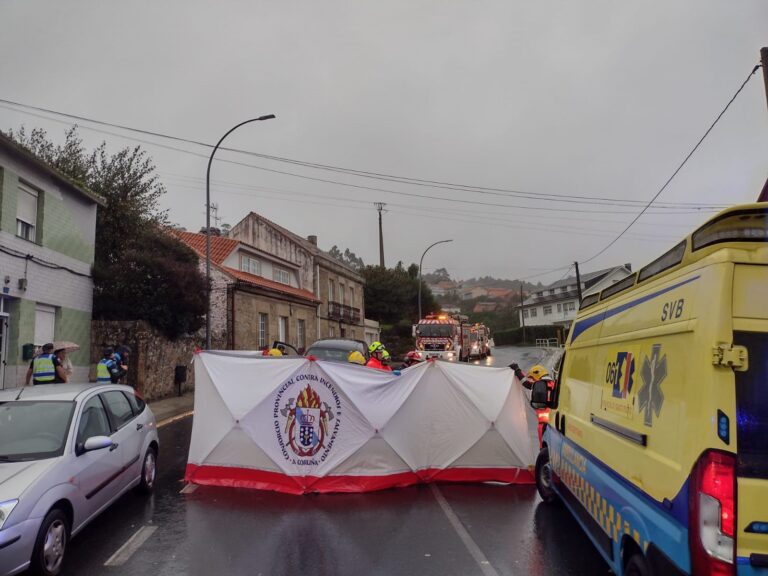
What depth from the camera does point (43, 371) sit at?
9.09 m

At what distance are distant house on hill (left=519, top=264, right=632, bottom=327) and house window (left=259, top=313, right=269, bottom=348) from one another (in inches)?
2077

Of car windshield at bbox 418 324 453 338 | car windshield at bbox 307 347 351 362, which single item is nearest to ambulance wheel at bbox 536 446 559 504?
car windshield at bbox 307 347 351 362

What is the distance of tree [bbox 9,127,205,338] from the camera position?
1673 centimetres

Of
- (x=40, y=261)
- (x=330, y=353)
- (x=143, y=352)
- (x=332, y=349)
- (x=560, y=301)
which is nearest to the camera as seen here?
(x=40, y=261)

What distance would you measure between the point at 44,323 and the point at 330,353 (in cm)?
748

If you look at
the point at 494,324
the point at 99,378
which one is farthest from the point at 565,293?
the point at 99,378

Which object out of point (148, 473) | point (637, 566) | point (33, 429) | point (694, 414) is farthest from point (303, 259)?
point (694, 414)

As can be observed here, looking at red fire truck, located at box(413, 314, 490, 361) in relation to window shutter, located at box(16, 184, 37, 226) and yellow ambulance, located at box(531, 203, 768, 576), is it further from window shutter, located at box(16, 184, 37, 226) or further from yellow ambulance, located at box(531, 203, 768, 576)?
yellow ambulance, located at box(531, 203, 768, 576)

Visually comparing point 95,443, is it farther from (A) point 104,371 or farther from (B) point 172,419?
(B) point 172,419

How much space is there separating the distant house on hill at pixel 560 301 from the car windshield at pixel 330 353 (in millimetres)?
60900

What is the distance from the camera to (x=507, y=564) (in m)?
4.68

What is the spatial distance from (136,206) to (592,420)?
20.1 meters

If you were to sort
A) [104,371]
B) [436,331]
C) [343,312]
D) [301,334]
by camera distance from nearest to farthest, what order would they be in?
[104,371]
[301,334]
[436,331]
[343,312]

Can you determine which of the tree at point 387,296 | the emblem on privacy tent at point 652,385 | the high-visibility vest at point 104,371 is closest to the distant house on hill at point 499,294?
the tree at point 387,296
